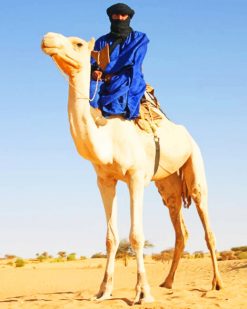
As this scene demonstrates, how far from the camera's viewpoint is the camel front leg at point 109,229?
905cm

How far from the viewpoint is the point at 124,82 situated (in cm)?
943

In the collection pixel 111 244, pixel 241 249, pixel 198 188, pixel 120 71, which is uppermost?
pixel 241 249

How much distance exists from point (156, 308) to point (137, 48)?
4100 millimetres

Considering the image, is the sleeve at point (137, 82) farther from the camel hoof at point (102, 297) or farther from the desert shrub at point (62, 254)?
the desert shrub at point (62, 254)

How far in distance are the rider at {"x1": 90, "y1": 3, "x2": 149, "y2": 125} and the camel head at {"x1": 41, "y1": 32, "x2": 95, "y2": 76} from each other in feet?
2.03

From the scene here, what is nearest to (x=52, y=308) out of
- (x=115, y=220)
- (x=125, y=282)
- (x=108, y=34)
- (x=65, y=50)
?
(x=115, y=220)

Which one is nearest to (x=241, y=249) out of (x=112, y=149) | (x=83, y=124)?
(x=112, y=149)

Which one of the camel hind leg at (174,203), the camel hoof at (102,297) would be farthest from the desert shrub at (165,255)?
the camel hoof at (102,297)

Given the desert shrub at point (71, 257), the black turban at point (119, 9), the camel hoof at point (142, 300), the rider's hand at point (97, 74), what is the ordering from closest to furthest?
the camel hoof at point (142, 300) → the rider's hand at point (97, 74) → the black turban at point (119, 9) → the desert shrub at point (71, 257)

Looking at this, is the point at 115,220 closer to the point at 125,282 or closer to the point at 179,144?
the point at 179,144

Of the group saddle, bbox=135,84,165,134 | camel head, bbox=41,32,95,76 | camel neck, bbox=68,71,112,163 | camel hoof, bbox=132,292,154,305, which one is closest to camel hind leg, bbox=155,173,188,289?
saddle, bbox=135,84,165,134

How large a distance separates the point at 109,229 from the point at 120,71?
99.1 inches

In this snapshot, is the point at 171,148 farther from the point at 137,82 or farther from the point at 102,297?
the point at 102,297

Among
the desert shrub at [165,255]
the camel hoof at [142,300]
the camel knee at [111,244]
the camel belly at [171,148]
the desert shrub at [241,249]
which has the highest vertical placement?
the desert shrub at [241,249]
